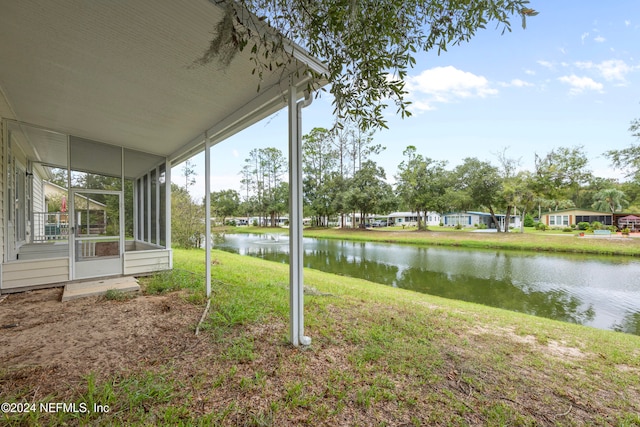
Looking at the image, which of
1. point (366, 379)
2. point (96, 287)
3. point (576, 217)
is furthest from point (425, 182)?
point (366, 379)

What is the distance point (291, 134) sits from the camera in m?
2.65

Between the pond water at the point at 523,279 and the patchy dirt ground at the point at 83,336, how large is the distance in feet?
21.3

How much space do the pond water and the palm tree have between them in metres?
21.3

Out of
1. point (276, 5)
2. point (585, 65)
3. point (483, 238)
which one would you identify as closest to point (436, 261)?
point (483, 238)

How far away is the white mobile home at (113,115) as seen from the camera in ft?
6.63

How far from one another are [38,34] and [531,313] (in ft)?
28.1

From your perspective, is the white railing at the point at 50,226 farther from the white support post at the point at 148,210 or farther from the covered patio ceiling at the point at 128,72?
the covered patio ceiling at the point at 128,72

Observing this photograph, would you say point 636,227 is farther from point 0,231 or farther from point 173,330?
point 0,231

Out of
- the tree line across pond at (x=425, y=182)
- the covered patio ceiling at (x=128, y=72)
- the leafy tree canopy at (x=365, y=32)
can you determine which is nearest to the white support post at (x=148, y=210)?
the covered patio ceiling at (x=128, y=72)

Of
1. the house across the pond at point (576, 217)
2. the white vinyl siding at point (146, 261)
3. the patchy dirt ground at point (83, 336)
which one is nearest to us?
the patchy dirt ground at point (83, 336)

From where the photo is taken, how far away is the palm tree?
2652 centimetres

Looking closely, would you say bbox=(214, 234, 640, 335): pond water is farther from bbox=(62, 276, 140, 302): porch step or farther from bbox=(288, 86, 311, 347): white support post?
bbox=(62, 276, 140, 302): porch step

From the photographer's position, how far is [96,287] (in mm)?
4539

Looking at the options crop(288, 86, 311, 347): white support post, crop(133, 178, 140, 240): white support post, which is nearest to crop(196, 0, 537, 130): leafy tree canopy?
crop(288, 86, 311, 347): white support post
